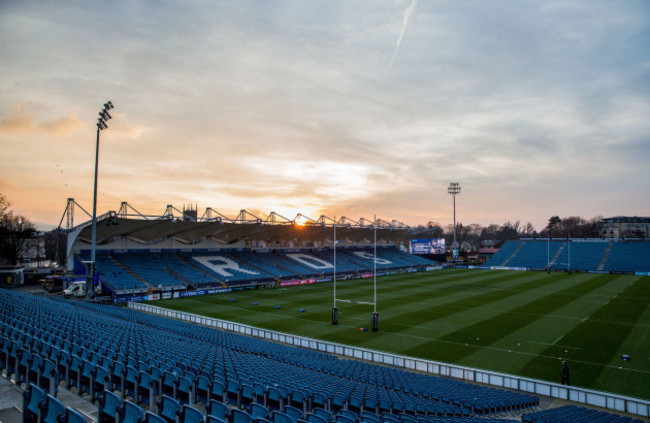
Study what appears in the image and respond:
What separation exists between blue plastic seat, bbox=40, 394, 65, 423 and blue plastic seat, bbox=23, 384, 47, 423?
79 millimetres

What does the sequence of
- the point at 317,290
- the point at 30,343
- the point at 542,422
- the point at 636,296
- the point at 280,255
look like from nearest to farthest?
1. the point at 30,343
2. the point at 542,422
3. the point at 636,296
4. the point at 317,290
5. the point at 280,255

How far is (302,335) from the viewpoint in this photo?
29984 mm

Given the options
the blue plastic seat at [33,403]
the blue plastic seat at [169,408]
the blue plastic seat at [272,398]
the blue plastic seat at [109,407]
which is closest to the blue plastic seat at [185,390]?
the blue plastic seat at [272,398]

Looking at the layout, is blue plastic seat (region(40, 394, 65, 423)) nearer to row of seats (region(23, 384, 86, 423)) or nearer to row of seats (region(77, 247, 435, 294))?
row of seats (region(23, 384, 86, 423))

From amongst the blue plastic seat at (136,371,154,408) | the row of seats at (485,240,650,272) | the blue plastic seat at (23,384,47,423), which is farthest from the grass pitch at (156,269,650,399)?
the row of seats at (485,240,650,272)

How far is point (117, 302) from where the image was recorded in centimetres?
4238

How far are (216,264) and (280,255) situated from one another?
15.5 meters

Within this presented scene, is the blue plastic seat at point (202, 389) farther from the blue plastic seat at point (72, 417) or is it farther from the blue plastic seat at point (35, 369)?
the blue plastic seat at point (72, 417)

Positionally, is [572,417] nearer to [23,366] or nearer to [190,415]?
[190,415]

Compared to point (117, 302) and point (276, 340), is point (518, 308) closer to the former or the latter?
point (276, 340)

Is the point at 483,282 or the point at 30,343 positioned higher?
the point at 30,343

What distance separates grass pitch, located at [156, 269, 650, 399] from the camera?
917 inches

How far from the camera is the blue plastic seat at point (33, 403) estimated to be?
5.81 metres

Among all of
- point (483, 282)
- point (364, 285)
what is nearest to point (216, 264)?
point (364, 285)
